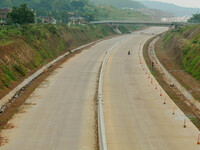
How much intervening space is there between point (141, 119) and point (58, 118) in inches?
297

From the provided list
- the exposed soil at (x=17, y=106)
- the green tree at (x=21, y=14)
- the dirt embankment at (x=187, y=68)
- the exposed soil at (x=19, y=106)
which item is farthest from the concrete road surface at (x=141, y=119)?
the green tree at (x=21, y=14)

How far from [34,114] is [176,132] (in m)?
13.3

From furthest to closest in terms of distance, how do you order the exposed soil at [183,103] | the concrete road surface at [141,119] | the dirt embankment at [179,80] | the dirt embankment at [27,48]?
the dirt embankment at [27,48] → the dirt embankment at [179,80] → the exposed soil at [183,103] → the concrete road surface at [141,119]

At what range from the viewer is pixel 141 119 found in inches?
1210

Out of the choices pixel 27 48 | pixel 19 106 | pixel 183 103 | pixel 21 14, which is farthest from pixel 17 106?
pixel 21 14

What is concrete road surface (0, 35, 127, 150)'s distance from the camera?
2531cm

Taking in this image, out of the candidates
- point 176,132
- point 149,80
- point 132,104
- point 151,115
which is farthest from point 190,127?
point 149,80

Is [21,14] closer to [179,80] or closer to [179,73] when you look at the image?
[179,73]

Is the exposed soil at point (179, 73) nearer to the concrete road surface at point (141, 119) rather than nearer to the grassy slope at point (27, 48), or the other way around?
the concrete road surface at point (141, 119)

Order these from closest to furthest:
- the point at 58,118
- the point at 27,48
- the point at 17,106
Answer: the point at 58,118 → the point at 17,106 → the point at 27,48

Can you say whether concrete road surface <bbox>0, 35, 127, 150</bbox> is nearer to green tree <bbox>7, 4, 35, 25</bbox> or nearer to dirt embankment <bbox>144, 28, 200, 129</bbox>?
dirt embankment <bbox>144, 28, 200, 129</bbox>

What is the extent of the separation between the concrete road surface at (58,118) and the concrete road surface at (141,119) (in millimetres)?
1838

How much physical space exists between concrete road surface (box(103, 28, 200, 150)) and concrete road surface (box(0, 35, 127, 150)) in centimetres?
184

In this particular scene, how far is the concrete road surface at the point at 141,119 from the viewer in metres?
25.3
